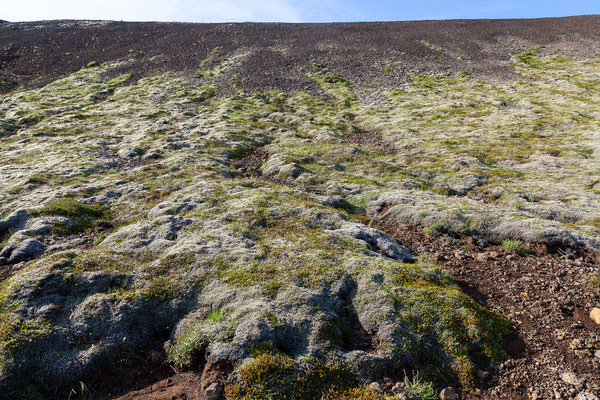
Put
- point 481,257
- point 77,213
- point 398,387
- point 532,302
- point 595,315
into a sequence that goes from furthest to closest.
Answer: point 77,213, point 481,257, point 532,302, point 595,315, point 398,387

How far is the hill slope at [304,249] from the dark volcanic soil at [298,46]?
22.1 metres

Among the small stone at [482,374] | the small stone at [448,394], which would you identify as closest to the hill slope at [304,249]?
the small stone at [482,374]

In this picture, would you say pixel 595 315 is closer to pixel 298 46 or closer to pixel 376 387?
pixel 376 387

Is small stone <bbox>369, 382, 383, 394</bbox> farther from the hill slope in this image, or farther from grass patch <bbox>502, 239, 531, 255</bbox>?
grass patch <bbox>502, 239, 531, 255</bbox>

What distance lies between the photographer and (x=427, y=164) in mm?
23922

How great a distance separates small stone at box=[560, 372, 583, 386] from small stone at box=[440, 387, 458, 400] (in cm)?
252

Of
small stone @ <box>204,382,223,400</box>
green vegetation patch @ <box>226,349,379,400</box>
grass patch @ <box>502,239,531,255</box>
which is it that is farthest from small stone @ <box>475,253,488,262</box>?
small stone @ <box>204,382,223,400</box>

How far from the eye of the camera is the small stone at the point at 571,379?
704 cm

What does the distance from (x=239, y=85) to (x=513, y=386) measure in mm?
52561

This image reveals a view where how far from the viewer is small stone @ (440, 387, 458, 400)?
709cm

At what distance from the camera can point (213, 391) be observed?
23.2ft

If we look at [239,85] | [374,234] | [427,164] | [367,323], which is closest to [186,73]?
[239,85]

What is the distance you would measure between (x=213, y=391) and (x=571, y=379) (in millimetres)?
8142

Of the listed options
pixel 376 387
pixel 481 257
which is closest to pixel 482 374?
pixel 376 387
